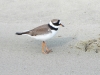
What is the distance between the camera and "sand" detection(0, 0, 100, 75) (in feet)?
14.3

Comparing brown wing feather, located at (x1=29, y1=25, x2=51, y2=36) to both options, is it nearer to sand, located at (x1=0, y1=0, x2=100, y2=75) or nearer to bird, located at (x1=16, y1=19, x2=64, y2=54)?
bird, located at (x1=16, y1=19, x2=64, y2=54)

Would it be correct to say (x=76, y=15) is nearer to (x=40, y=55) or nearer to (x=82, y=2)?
(x=82, y=2)

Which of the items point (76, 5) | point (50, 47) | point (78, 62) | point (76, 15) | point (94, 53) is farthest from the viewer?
point (76, 5)

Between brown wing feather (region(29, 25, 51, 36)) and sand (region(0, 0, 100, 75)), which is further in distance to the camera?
brown wing feather (region(29, 25, 51, 36))

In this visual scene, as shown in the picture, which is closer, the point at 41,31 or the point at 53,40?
the point at 41,31

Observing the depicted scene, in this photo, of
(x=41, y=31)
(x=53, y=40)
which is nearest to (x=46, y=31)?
(x=41, y=31)

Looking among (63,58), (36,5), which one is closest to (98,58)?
(63,58)

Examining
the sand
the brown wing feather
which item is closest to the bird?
the brown wing feather

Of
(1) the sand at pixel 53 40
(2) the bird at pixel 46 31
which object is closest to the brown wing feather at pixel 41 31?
(2) the bird at pixel 46 31

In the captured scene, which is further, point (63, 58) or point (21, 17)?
point (21, 17)

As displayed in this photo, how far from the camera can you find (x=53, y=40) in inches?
218

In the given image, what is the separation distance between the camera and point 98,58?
15.3ft

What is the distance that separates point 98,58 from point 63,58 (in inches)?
22.3

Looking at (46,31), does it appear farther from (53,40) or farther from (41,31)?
(53,40)
